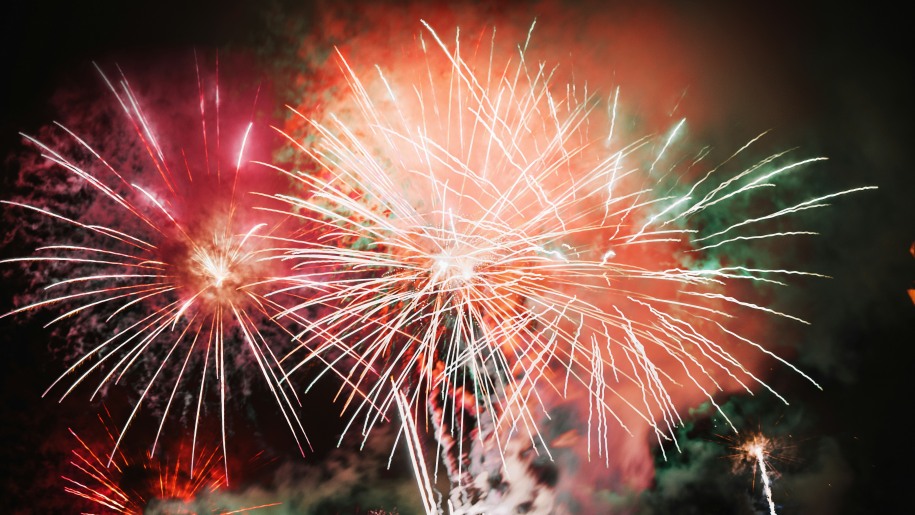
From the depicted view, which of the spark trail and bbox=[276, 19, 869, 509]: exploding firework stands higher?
bbox=[276, 19, 869, 509]: exploding firework

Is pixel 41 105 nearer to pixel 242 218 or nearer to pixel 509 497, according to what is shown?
pixel 242 218

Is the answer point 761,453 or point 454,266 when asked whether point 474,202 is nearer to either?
point 454,266

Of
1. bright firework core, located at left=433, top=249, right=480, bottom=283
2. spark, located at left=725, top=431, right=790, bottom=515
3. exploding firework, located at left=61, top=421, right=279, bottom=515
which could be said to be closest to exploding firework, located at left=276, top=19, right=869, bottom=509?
bright firework core, located at left=433, top=249, right=480, bottom=283

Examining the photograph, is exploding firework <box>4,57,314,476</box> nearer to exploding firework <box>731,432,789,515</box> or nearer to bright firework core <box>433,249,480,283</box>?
bright firework core <box>433,249,480,283</box>

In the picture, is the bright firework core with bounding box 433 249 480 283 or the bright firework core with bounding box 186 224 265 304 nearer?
the bright firework core with bounding box 433 249 480 283

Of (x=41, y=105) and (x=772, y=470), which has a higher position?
(x=41, y=105)

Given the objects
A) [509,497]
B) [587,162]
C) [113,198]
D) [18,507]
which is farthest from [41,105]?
[509,497]

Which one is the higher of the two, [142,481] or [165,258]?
[165,258]

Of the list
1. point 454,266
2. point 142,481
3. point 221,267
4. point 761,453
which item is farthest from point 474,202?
point 761,453
